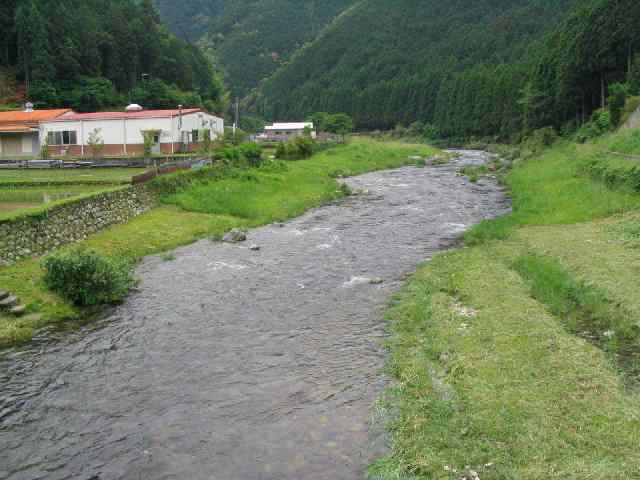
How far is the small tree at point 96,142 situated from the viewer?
5284 centimetres

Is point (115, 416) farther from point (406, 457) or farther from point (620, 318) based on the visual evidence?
point (620, 318)

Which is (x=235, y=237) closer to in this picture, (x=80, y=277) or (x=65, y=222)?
(x=65, y=222)

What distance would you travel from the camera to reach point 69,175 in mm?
38938

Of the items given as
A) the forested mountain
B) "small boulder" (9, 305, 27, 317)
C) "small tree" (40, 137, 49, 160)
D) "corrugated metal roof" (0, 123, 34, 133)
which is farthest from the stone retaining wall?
the forested mountain

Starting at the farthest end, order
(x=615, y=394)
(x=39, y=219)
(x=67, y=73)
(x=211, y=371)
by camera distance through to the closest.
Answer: (x=67, y=73), (x=39, y=219), (x=211, y=371), (x=615, y=394)

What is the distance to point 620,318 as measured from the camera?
14273 millimetres

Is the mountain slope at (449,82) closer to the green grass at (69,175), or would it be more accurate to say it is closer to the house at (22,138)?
the green grass at (69,175)

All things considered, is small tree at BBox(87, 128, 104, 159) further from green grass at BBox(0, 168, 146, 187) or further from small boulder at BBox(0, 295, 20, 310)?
small boulder at BBox(0, 295, 20, 310)

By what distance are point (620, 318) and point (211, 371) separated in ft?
34.7

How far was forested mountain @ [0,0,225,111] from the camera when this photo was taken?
275 feet

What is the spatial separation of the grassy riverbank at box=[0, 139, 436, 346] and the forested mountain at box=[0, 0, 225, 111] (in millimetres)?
46451

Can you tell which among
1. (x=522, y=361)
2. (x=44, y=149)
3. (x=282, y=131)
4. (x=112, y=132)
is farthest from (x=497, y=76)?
(x=522, y=361)

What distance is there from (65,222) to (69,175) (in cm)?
1714

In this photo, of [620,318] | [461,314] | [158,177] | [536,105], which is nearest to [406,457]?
[461,314]
